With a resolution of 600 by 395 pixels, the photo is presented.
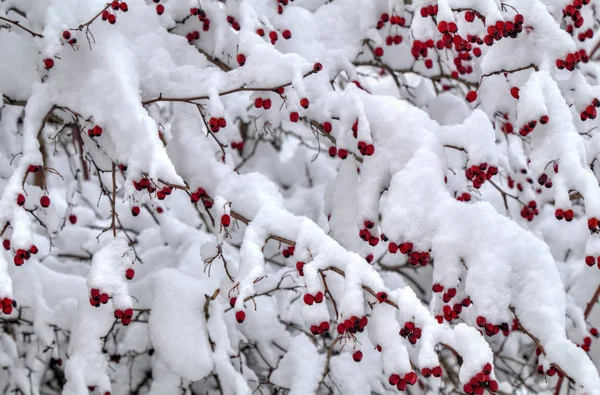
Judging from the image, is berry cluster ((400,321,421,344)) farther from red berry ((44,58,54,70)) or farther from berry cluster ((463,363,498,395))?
red berry ((44,58,54,70))

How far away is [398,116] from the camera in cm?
270

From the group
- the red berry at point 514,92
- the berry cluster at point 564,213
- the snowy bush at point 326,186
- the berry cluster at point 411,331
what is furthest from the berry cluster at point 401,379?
the red berry at point 514,92

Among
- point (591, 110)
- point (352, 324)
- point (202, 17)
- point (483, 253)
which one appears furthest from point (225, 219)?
point (591, 110)

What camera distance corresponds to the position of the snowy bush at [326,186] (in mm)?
2275

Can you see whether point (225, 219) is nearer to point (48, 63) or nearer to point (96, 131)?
point (96, 131)

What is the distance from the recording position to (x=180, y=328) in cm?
300

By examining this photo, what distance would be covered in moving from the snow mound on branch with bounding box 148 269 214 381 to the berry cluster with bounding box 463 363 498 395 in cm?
131

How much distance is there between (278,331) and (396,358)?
153cm

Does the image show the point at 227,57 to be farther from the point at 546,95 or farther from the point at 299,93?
the point at 546,95

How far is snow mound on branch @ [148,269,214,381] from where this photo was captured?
295 cm

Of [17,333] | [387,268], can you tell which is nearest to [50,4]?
[17,333]

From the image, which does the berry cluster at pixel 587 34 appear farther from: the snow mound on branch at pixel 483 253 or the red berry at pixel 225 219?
the red berry at pixel 225 219

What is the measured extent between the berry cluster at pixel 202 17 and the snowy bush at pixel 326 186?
13 mm

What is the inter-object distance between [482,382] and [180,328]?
4.83 ft
